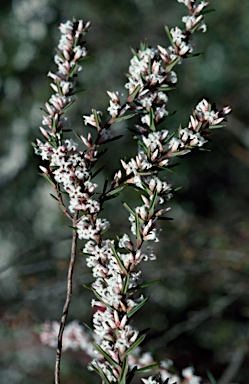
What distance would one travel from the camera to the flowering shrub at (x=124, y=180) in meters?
0.56

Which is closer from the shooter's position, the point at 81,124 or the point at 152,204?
the point at 152,204

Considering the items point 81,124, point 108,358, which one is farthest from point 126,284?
point 81,124

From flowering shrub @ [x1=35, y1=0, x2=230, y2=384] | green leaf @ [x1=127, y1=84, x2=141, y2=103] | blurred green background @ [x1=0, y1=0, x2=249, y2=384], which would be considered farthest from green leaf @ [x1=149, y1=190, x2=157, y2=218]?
blurred green background @ [x1=0, y1=0, x2=249, y2=384]

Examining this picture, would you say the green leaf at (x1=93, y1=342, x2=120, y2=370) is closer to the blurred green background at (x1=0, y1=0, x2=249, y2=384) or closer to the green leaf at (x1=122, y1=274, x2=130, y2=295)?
the green leaf at (x1=122, y1=274, x2=130, y2=295)

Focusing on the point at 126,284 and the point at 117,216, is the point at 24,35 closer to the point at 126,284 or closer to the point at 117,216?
the point at 117,216

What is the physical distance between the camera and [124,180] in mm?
621

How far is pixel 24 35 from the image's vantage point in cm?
436

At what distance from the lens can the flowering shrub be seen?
560 mm

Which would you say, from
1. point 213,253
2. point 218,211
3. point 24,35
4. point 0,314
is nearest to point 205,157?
point 218,211

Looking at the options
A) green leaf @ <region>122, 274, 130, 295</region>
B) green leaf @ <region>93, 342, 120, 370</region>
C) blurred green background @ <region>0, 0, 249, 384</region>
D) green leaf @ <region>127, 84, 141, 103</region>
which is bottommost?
green leaf @ <region>93, 342, 120, 370</region>

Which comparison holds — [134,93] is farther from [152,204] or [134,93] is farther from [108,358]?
[108,358]

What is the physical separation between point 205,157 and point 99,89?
159 centimetres

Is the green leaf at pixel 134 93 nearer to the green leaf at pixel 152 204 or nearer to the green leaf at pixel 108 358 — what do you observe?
the green leaf at pixel 152 204

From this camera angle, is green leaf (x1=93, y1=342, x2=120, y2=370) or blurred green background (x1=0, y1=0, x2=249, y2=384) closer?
green leaf (x1=93, y1=342, x2=120, y2=370)
